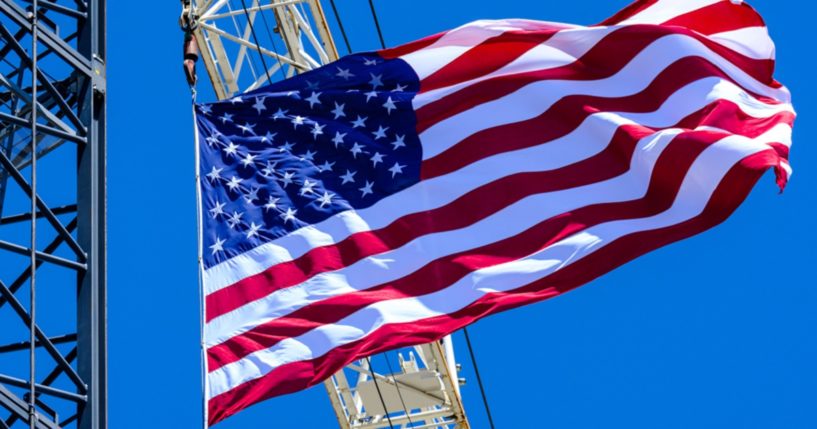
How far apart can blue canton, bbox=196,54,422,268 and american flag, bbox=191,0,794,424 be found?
23 millimetres

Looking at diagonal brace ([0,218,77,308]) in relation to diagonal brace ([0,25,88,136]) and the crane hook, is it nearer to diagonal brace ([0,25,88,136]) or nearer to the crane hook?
diagonal brace ([0,25,88,136])

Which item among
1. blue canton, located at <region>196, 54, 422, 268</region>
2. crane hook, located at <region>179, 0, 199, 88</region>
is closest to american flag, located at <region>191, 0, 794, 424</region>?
blue canton, located at <region>196, 54, 422, 268</region>

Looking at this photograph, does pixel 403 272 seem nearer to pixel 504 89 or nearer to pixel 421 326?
pixel 421 326

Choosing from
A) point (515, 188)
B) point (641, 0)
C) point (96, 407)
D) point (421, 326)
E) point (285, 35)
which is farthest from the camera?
point (285, 35)

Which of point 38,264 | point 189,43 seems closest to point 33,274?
point 38,264

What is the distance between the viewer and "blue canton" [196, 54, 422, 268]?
70.8 ft

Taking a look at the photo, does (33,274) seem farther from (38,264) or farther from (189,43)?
(189,43)

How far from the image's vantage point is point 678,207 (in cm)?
2125

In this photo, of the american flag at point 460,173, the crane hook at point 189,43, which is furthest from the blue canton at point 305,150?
the crane hook at point 189,43

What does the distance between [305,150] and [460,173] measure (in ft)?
5.93

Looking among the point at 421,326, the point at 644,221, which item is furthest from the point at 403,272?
the point at 644,221

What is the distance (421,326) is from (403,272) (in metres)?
0.85

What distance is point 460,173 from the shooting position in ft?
72.6

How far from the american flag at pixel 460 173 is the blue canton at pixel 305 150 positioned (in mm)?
23
